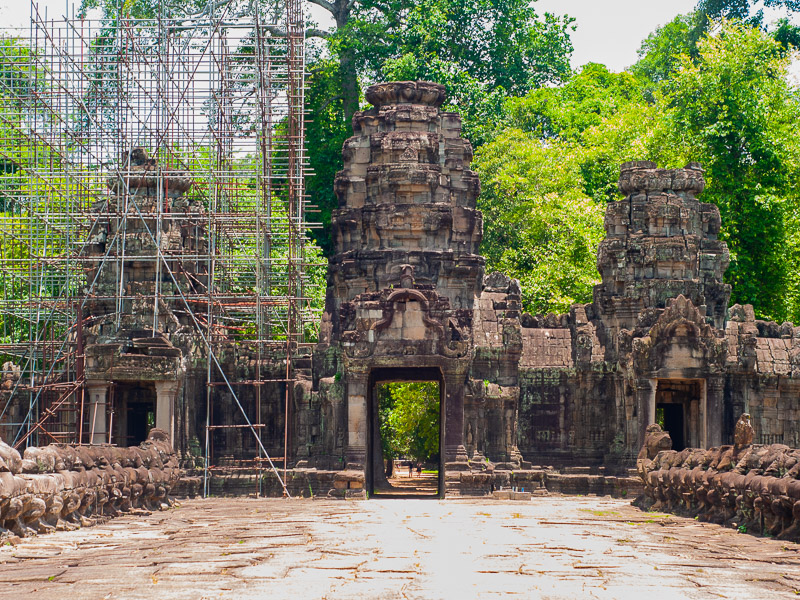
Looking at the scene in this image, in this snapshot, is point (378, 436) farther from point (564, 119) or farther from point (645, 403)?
point (564, 119)

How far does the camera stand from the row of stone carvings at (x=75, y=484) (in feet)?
48.1

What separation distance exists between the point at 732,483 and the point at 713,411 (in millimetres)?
9634

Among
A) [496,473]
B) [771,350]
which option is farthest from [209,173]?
[771,350]

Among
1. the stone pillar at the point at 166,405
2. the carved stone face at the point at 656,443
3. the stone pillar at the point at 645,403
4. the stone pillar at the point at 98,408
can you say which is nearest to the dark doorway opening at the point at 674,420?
the stone pillar at the point at 645,403

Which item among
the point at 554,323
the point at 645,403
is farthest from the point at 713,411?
the point at 554,323

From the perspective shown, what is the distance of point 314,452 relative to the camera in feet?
88.2

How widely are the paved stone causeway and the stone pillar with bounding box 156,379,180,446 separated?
6.09 metres

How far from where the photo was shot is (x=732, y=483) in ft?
59.7

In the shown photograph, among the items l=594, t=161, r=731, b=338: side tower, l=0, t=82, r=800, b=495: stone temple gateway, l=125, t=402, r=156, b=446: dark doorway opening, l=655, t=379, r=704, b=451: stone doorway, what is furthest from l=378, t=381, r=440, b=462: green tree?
l=125, t=402, r=156, b=446: dark doorway opening

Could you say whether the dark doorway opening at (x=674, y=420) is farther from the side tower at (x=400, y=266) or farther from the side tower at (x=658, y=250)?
the side tower at (x=400, y=266)

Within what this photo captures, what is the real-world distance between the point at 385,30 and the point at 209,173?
71.4 ft

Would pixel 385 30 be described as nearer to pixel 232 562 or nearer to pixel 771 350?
pixel 771 350

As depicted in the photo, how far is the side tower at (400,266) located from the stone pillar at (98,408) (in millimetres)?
4552

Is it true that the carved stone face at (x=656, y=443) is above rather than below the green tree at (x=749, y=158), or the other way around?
below
